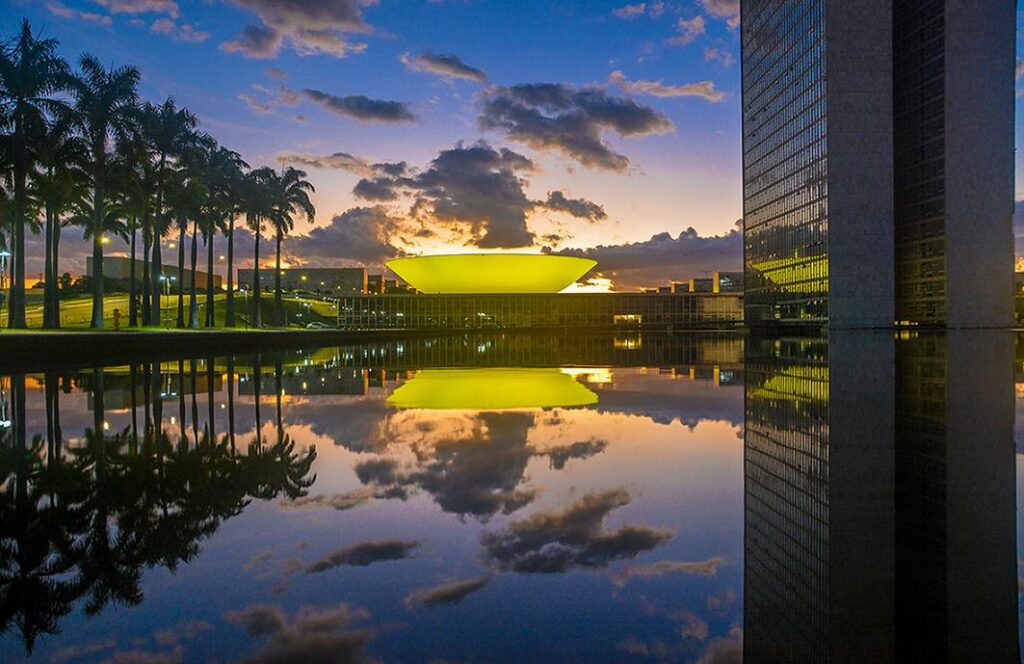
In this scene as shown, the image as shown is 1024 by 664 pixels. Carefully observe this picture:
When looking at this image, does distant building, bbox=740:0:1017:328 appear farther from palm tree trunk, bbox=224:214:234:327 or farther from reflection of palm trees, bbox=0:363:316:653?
reflection of palm trees, bbox=0:363:316:653

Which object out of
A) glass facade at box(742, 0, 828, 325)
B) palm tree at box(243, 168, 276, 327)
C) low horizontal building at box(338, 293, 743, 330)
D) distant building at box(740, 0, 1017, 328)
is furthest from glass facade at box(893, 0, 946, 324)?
palm tree at box(243, 168, 276, 327)

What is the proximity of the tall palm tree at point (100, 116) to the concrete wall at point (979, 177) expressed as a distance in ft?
220

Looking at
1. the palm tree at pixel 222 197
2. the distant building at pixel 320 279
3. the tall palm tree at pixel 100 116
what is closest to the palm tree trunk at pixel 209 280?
the palm tree at pixel 222 197

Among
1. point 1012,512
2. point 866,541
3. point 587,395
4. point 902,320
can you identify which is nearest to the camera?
point 866,541

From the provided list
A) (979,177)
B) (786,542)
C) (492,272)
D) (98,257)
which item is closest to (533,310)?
(492,272)

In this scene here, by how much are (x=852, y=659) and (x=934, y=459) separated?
4.96 m

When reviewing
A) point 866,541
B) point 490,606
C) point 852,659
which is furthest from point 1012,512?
point 490,606

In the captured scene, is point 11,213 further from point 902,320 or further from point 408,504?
point 902,320

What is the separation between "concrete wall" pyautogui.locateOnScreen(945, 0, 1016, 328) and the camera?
6831 cm

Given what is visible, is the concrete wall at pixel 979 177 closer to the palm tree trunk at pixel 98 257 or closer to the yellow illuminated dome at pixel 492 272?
the yellow illuminated dome at pixel 492 272

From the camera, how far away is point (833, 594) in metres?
3.94

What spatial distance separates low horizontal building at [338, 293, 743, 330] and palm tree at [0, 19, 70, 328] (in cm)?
7127

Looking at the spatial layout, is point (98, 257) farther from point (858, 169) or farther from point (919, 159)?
point (919, 159)

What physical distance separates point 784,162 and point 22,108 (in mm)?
74632
